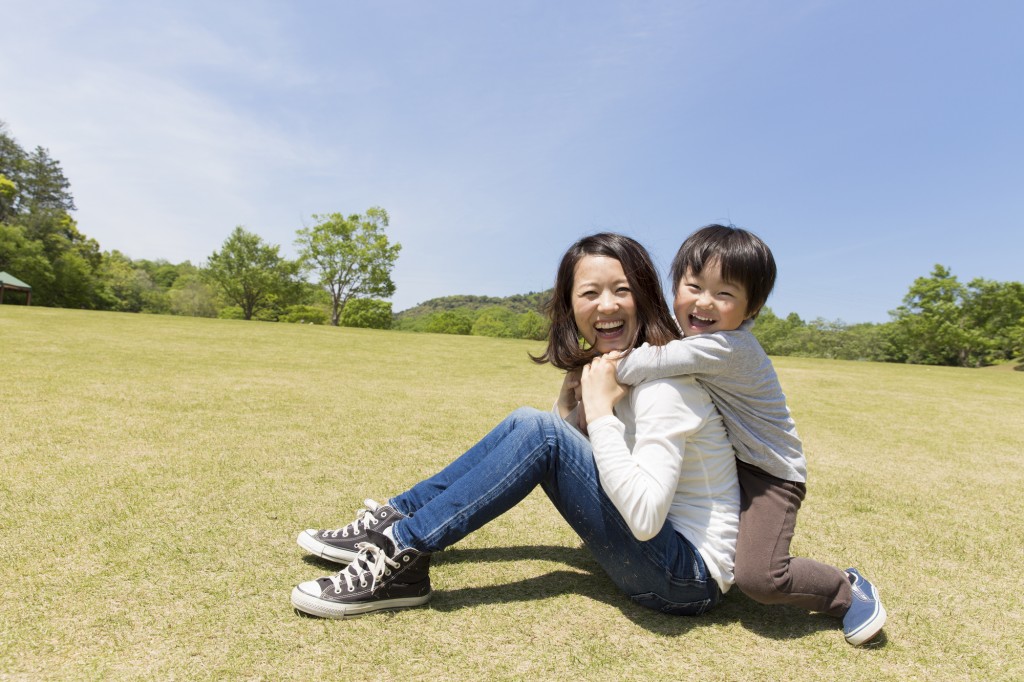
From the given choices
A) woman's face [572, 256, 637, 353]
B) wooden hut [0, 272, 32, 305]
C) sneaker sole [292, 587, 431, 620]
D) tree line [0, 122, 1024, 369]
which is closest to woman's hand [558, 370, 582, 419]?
woman's face [572, 256, 637, 353]

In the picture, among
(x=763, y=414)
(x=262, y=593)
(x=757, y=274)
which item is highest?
(x=757, y=274)

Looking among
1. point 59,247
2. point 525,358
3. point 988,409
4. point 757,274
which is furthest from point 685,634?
point 59,247

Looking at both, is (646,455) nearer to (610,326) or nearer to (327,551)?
(610,326)

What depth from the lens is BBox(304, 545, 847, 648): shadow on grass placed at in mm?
2131

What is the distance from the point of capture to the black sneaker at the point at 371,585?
80.0 inches

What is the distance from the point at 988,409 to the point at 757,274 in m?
10.4

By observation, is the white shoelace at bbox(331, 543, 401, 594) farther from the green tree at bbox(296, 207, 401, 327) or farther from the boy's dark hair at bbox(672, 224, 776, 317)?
the green tree at bbox(296, 207, 401, 327)

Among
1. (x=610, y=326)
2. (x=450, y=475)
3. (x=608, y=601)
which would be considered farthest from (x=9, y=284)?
(x=608, y=601)

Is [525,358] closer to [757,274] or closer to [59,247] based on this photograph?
[757,274]

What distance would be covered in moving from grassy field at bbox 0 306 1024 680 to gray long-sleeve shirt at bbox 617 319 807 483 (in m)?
0.65

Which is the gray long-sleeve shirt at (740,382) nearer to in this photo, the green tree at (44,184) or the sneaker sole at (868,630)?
the sneaker sole at (868,630)

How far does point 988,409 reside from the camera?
9.55m

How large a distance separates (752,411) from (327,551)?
1837mm

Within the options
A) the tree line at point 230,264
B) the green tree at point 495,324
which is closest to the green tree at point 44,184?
the tree line at point 230,264
